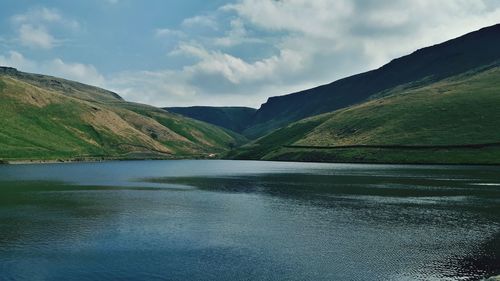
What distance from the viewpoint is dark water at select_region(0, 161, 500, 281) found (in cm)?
4509

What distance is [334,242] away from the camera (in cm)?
5759

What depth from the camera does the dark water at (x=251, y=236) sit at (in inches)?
1775

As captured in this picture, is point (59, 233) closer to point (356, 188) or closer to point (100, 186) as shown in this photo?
point (100, 186)

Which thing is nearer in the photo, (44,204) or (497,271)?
(497,271)

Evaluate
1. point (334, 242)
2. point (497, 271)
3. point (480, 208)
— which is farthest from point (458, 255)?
point (480, 208)

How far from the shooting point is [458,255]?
50094mm

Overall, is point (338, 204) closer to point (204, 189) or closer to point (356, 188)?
point (356, 188)

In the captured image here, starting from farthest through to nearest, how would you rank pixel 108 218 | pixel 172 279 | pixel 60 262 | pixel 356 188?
pixel 356 188
pixel 108 218
pixel 60 262
pixel 172 279

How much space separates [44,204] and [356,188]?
80537mm

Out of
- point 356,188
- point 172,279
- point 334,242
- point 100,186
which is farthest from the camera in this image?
point 100,186

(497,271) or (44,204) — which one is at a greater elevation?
(44,204)

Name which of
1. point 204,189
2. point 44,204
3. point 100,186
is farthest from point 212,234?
point 100,186

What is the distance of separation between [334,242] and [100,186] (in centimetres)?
9630

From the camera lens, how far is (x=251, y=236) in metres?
62.6
